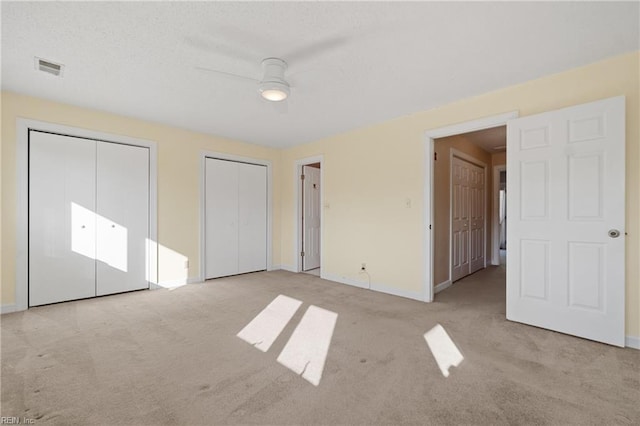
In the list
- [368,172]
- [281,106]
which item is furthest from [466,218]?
[281,106]

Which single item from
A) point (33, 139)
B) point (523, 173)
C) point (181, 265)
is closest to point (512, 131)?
point (523, 173)

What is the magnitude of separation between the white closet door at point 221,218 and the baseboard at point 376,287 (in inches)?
67.9

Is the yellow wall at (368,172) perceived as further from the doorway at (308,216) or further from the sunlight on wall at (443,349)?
the sunlight on wall at (443,349)

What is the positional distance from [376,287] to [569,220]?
239cm

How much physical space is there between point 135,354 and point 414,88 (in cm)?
357

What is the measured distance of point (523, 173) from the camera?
2.84 metres

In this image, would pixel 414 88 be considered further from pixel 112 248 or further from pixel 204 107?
pixel 112 248

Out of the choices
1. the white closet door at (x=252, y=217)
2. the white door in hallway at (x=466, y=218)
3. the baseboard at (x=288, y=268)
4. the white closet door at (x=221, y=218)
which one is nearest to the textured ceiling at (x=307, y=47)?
the white closet door at (x=221, y=218)

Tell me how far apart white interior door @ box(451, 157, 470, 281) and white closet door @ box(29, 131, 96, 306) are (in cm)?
518

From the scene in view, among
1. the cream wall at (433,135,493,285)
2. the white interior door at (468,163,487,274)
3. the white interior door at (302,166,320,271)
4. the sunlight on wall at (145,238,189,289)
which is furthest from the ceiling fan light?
the white interior door at (468,163,487,274)

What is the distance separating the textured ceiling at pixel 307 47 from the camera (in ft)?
6.19

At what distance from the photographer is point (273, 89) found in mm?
2412

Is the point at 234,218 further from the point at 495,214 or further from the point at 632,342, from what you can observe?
the point at 495,214

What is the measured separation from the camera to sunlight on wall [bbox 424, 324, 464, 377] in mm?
2127
